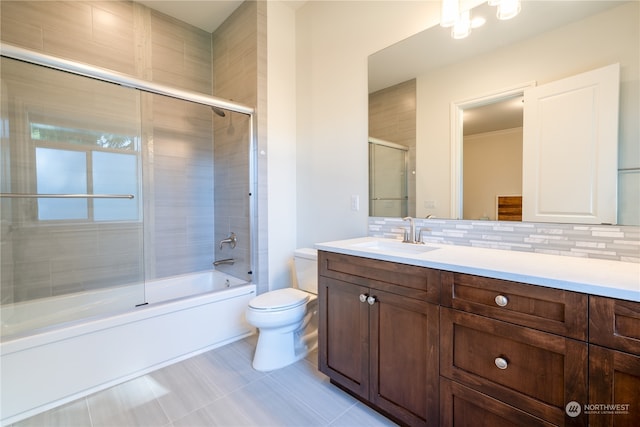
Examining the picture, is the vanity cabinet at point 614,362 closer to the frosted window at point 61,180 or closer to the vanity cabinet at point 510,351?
the vanity cabinet at point 510,351

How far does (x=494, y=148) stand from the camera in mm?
1460

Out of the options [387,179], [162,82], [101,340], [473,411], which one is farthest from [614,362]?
[162,82]

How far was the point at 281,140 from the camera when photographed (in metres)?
2.49

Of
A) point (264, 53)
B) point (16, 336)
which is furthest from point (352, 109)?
point (16, 336)

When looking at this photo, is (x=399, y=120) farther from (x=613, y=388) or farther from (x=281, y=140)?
(x=613, y=388)

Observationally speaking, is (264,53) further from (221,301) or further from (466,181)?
(221,301)

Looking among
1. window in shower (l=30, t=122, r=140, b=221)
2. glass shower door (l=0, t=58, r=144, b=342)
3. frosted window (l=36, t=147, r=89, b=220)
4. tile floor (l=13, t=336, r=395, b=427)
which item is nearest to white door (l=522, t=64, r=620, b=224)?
tile floor (l=13, t=336, r=395, b=427)

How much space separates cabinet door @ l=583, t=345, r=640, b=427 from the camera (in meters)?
0.75

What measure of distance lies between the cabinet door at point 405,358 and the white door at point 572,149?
758 millimetres

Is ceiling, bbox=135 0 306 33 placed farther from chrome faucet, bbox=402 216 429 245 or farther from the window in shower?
chrome faucet, bbox=402 216 429 245

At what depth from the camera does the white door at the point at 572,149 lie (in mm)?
1147

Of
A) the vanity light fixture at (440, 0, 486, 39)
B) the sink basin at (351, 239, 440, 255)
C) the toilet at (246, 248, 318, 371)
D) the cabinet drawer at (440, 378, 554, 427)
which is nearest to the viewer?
the cabinet drawer at (440, 378, 554, 427)

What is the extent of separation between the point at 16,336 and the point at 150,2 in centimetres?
271

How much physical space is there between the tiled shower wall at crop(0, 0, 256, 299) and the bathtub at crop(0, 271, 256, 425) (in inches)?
12.2
